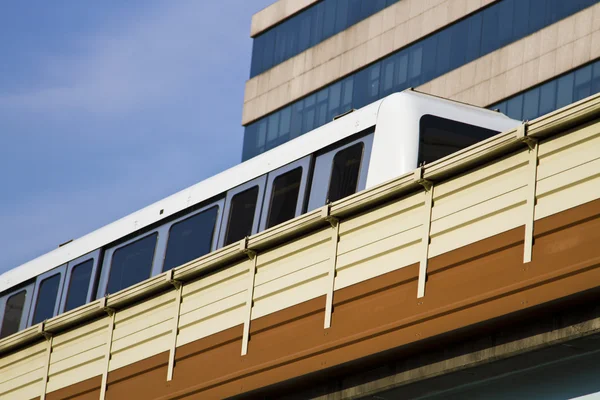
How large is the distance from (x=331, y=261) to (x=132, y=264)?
24.4 feet

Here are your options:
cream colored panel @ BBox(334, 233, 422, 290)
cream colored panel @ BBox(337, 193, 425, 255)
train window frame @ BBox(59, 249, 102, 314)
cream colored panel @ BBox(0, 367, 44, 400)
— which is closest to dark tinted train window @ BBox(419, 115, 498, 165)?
cream colored panel @ BBox(337, 193, 425, 255)

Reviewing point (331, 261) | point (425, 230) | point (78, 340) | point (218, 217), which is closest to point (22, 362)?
point (78, 340)

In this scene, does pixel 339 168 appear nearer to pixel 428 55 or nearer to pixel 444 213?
pixel 444 213

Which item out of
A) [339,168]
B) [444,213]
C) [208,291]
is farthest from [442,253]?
[339,168]

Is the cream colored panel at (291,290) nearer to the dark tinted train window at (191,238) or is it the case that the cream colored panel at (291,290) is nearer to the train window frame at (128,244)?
the dark tinted train window at (191,238)

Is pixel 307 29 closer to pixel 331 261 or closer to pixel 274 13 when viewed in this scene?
pixel 274 13

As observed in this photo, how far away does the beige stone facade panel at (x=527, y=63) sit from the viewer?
39.1 meters

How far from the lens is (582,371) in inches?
366

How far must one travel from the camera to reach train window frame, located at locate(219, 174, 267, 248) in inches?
604

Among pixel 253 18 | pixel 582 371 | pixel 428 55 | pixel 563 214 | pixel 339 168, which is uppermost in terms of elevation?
→ pixel 253 18

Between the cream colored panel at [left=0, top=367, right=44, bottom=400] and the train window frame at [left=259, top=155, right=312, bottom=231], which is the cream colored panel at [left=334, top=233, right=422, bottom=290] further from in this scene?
the cream colored panel at [left=0, top=367, right=44, bottom=400]

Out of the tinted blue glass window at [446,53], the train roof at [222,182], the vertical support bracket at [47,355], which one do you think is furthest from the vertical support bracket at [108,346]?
the tinted blue glass window at [446,53]

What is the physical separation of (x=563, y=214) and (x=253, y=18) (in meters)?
46.6

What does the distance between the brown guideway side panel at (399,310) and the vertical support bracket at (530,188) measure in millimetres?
56
